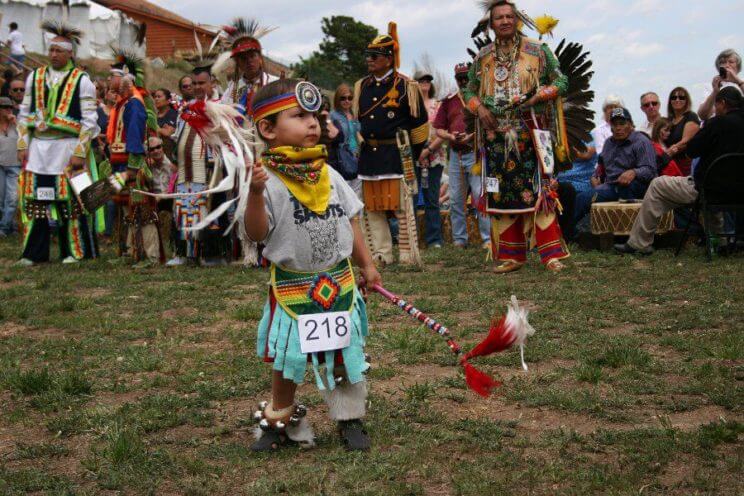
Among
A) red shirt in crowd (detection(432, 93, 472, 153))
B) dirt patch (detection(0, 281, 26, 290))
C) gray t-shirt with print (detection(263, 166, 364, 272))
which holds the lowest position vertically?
dirt patch (detection(0, 281, 26, 290))

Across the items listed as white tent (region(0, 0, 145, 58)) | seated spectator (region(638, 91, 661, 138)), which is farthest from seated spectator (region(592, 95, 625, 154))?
white tent (region(0, 0, 145, 58))

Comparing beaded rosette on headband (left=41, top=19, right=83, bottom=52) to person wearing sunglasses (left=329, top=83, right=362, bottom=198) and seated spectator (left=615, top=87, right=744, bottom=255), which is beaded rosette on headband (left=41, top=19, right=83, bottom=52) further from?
seated spectator (left=615, top=87, right=744, bottom=255)

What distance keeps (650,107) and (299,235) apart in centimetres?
839

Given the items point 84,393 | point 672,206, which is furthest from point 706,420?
point 672,206

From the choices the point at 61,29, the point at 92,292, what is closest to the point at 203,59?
the point at 61,29

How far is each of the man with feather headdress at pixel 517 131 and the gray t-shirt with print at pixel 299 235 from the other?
440 centimetres

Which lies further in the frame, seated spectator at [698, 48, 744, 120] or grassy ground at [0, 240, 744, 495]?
seated spectator at [698, 48, 744, 120]

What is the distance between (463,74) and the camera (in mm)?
9773

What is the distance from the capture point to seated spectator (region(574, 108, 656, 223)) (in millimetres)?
9398

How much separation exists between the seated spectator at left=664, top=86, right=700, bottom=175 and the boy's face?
7092 millimetres

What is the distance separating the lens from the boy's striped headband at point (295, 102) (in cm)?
336

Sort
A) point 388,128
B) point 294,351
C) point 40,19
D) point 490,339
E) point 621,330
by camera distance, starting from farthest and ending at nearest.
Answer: point 40,19 → point 388,128 → point 621,330 → point 490,339 → point 294,351

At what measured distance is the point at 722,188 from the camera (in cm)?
827

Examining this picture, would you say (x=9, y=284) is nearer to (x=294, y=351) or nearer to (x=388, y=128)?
(x=388, y=128)
